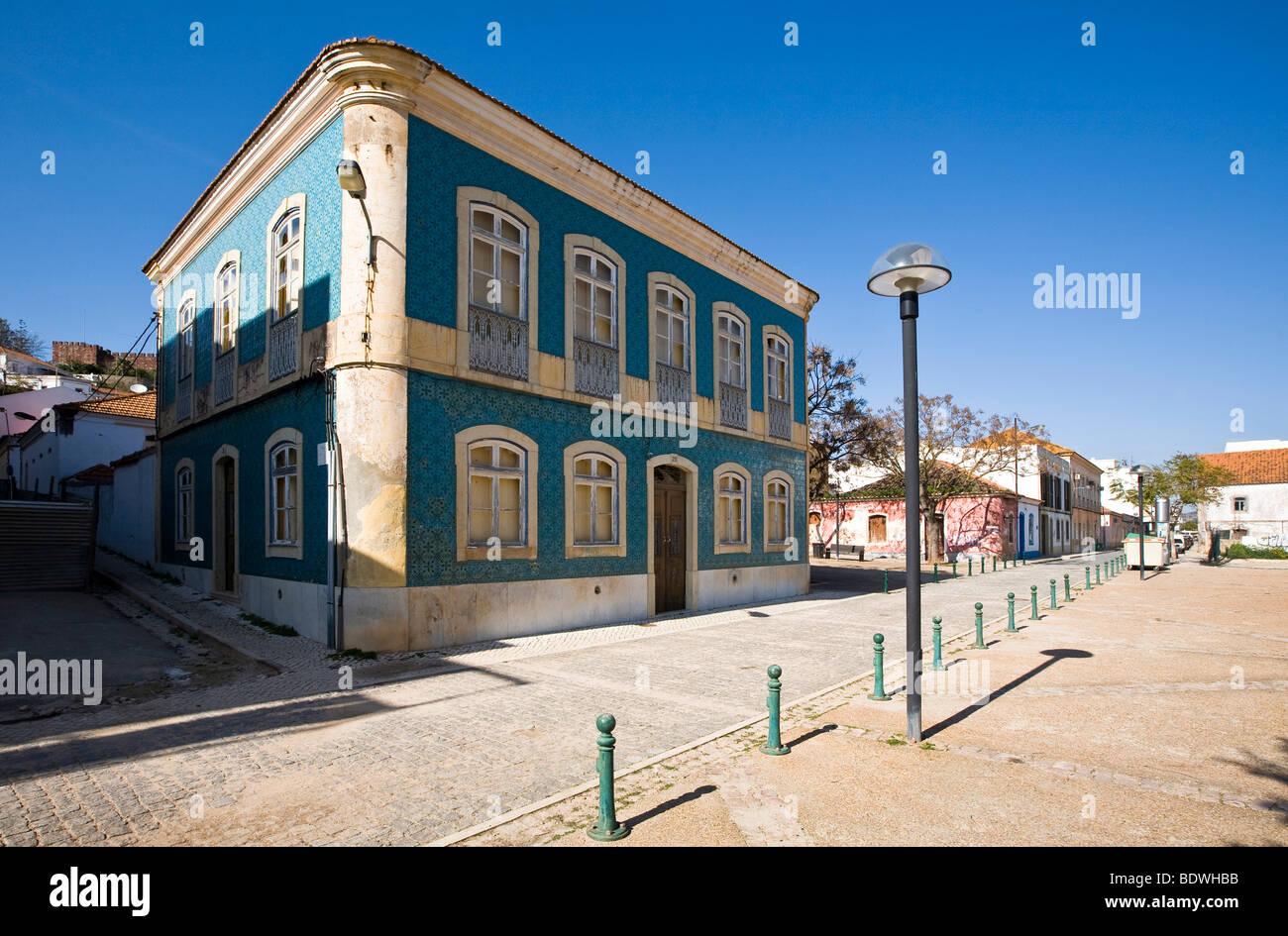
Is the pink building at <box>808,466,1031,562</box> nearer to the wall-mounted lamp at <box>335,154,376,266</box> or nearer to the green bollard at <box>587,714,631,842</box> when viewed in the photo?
the wall-mounted lamp at <box>335,154,376,266</box>

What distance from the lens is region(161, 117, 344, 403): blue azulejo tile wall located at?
11.1m

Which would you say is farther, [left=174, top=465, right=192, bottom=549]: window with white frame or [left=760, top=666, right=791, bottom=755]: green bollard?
[left=174, top=465, right=192, bottom=549]: window with white frame

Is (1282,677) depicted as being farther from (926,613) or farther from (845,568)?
(845,568)

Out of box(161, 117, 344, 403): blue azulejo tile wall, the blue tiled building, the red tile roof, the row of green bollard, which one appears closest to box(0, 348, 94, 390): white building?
box(161, 117, 344, 403): blue azulejo tile wall

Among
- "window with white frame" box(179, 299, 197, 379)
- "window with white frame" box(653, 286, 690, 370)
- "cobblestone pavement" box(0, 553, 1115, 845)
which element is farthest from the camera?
"window with white frame" box(179, 299, 197, 379)

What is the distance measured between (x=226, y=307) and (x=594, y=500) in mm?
8931

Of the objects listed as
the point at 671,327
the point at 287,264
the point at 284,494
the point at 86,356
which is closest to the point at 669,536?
the point at 671,327

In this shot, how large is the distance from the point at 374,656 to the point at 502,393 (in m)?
4.69

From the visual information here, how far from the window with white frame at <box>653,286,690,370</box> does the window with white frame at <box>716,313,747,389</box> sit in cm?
144

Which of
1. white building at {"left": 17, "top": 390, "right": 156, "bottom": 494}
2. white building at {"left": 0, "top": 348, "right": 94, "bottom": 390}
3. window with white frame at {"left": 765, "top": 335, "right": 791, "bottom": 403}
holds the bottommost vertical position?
white building at {"left": 17, "top": 390, "right": 156, "bottom": 494}

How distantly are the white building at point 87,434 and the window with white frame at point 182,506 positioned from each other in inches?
393

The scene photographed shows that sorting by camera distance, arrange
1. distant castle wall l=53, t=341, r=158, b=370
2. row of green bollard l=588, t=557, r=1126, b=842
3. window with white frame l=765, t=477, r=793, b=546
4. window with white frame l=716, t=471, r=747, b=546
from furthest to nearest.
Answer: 1. distant castle wall l=53, t=341, r=158, b=370
2. window with white frame l=765, t=477, r=793, b=546
3. window with white frame l=716, t=471, r=747, b=546
4. row of green bollard l=588, t=557, r=1126, b=842

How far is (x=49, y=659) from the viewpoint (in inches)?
356
